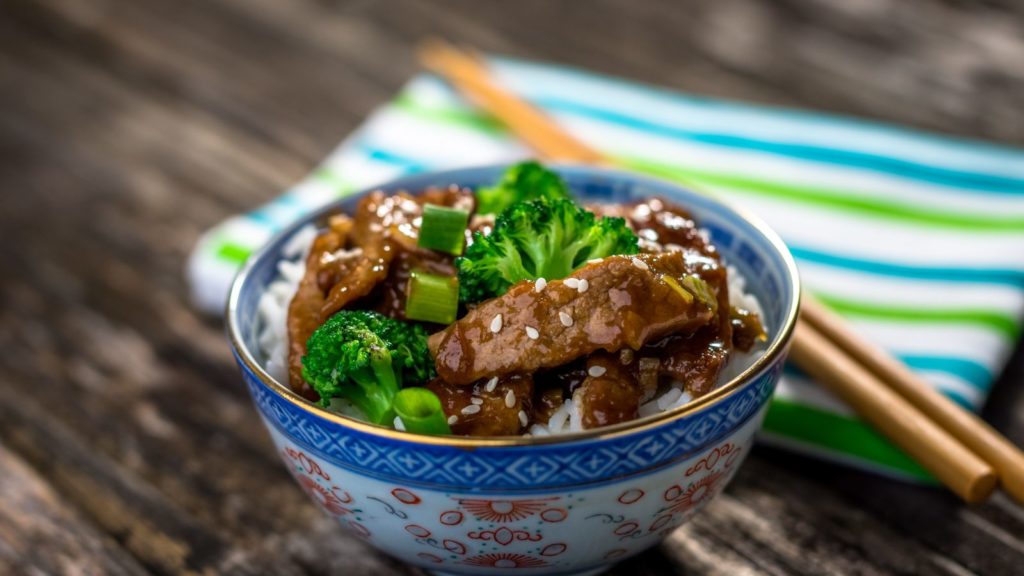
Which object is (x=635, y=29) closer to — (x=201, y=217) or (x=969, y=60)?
(x=969, y=60)

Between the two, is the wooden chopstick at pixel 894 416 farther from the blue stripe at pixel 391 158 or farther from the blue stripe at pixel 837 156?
the blue stripe at pixel 391 158

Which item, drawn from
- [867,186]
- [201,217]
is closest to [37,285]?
[201,217]

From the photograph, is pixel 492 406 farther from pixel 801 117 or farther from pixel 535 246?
pixel 801 117

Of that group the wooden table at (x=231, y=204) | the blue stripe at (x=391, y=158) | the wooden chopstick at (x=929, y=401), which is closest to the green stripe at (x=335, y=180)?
the blue stripe at (x=391, y=158)

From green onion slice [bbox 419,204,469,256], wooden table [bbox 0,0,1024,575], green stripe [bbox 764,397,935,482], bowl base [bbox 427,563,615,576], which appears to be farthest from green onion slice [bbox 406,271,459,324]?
green stripe [bbox 764,397,935,482]

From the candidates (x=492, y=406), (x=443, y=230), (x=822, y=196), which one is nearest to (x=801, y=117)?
(x=822, y=196)

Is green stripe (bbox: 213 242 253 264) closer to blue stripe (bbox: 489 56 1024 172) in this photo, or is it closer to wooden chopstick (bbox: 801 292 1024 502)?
blue stripe (bbox: 489 56 1024 172)
